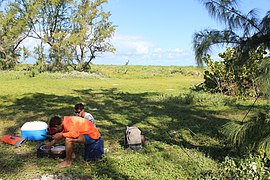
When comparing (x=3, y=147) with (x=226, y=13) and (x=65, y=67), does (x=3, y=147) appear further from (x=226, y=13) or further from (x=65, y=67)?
(x=65, y=67)

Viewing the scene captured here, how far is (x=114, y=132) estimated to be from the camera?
6.20 metres

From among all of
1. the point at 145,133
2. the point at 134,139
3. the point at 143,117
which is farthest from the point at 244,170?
the point at 143,117

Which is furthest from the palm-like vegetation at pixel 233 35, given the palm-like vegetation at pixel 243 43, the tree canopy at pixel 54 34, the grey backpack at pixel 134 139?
the tree canopy at pixel 54 34

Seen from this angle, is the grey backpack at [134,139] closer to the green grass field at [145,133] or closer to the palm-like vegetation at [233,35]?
the green grass field at [145,133]

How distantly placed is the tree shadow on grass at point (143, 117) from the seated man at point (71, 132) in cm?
58

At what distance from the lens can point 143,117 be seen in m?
7.77

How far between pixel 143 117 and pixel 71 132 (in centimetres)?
367

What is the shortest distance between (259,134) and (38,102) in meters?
8.40

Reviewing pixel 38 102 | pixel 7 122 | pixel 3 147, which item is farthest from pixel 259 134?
pixel 38 102

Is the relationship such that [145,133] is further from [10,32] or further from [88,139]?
[10,32]

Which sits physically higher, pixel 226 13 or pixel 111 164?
pixel 226 13

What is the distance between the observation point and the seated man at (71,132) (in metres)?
4.25

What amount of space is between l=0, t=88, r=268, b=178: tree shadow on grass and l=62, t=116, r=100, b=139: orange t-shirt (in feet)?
2.11

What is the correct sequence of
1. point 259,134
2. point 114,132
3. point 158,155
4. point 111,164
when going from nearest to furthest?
point 259,134 < point 111,164 < point 158,155 < point 114,132
